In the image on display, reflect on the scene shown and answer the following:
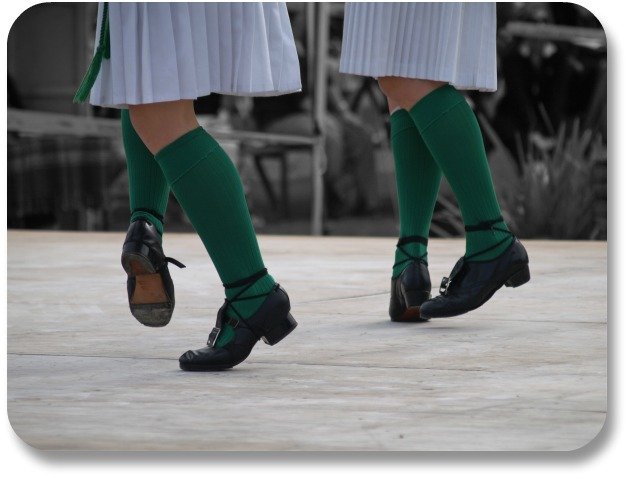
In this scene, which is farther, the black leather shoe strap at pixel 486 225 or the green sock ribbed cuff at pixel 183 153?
the black leather shoe strap at pixel 486 225

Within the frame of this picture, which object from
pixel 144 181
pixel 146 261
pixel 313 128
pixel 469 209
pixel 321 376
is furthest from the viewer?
pixel 313 128

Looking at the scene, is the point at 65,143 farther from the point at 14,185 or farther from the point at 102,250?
the point at 102,250

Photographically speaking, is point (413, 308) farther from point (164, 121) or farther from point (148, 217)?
point (164, 121)

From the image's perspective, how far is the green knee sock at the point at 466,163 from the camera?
6.63ft

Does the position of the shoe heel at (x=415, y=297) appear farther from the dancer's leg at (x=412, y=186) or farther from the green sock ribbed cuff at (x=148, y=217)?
the green sock ribbed cuff at (x=148, y=217)

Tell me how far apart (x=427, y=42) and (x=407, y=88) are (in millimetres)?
85

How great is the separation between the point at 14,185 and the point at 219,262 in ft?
14.0

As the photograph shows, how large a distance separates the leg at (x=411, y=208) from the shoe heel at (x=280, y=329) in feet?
1.63

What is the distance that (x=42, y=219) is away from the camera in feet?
19.3

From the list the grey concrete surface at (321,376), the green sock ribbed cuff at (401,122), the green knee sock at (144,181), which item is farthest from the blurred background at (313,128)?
the green knee sock at (144,181)

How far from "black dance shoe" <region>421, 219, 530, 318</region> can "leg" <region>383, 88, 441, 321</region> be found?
14 cm

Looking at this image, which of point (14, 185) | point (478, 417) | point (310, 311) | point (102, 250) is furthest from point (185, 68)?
point (14, 185)

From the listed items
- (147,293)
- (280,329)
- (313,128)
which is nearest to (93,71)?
(147,293)

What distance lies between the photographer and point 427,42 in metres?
2.07
